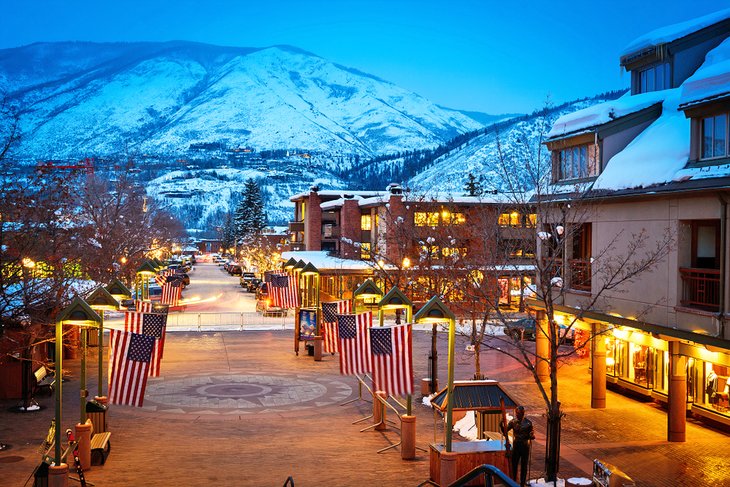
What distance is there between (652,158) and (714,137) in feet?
8.60

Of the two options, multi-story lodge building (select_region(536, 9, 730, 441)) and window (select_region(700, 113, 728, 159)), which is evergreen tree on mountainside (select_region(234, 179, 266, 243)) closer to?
multi-story lodge building (select_region(536, 9, 730, 441))

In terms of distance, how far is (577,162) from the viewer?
2747 cm

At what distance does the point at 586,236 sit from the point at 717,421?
8316mm

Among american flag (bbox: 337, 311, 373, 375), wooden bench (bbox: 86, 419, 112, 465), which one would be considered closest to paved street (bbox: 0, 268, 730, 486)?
wooden bench (bbox: 86, 419, 112, 465)

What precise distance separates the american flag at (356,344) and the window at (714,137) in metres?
9.99

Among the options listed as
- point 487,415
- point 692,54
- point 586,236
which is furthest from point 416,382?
point 692,54

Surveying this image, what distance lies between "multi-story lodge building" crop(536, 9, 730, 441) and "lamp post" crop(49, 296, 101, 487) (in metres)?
13.0

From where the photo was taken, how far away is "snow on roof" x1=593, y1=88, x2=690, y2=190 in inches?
846

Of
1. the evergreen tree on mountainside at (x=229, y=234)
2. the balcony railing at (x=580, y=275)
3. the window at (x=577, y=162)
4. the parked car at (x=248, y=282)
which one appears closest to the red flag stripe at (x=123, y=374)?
the balcony railing at (x=580, y=275)

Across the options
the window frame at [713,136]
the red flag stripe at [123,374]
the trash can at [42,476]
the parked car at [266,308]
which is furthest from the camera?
the parked car at [266,308]

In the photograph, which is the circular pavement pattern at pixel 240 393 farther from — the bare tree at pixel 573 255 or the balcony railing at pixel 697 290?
the balcony railing at pixel 697 290

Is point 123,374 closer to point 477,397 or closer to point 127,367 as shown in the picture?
point 127,367

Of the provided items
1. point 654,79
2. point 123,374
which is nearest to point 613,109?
point 654,79

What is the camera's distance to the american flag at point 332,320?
91.7ft
